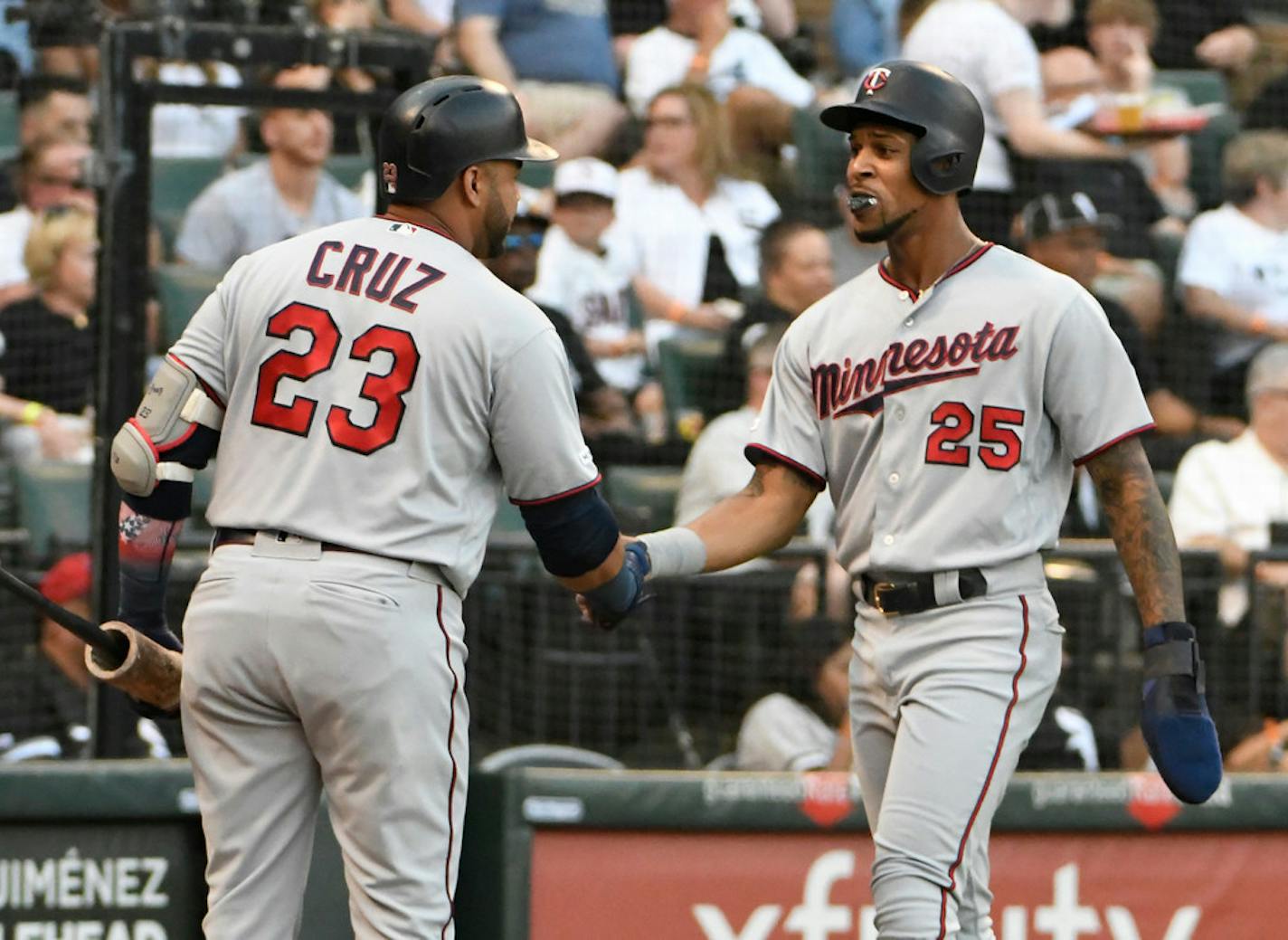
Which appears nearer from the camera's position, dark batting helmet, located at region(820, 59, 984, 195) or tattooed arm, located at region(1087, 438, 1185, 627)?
tattooed arm, located at region(1087, 438, 1185, 627)

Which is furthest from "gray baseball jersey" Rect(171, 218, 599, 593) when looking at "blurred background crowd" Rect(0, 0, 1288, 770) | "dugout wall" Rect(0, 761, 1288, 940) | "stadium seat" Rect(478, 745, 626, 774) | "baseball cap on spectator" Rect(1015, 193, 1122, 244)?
"baseball cap on spectator" Rect(1015, 193, 1122, 244)

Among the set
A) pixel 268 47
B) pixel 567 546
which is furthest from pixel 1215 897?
pixel 268 47

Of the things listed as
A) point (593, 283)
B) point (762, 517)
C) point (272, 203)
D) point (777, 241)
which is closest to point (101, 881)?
point (762, 517)

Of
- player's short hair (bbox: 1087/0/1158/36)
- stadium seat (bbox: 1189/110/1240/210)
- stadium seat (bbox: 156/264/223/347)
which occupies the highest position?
player's short hair (bbox: 1087/0/1158/36)

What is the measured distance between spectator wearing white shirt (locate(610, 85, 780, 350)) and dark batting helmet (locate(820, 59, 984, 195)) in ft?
13.4

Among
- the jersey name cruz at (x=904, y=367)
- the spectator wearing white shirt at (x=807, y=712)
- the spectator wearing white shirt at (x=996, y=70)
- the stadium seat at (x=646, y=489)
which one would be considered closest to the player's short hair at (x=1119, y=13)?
the spectator wearing white shirt at (x=996, y=70)

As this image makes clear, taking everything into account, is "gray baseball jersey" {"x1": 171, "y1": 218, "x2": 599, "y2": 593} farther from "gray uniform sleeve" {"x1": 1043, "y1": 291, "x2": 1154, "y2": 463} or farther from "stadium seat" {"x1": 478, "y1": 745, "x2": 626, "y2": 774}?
"stadium seat" {"x1": 478, "y1": 745, "x2": 626, "y2": 774}

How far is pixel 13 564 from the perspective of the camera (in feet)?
20.6

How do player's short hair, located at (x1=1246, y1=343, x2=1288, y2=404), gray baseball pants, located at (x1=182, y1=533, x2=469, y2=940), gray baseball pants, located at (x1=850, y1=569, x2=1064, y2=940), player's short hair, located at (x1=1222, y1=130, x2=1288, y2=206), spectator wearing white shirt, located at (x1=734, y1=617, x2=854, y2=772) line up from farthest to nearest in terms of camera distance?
player's short hair, located at (x1=1222, y1=130, x2=1288, y2=206) < player's short hair, located at (x1=1246, y1=343, x2=1288, y2=404) < spectator wearing white shirt, located at (x1=734, y1=617, x2=854, y2=772) < gray baseball pants, located at (x1=850, y1=569, x2=1064, y2=940) < gray baseball pants, located at (x1=182, y1=533, x2=469, y2=940)

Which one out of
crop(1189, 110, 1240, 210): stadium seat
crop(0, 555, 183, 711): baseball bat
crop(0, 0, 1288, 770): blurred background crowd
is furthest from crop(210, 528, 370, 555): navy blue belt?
crop(1189, 110, 1240, 210): stadium seat

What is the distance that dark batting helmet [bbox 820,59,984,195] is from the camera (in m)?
4.02

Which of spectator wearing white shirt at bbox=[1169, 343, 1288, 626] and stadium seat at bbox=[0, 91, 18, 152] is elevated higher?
stadium seat at bbox=[0, 91, 18, 152]

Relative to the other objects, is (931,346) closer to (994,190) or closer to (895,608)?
(895,608)

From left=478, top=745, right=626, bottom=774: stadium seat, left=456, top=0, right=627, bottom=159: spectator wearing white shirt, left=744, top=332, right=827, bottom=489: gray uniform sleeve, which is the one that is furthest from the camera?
left=456, top=0, right=627, bottom=159: spectator wearing white shirt
